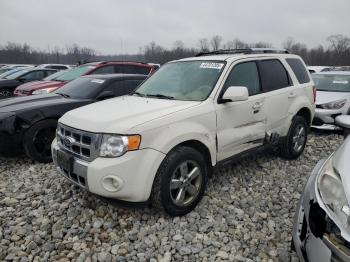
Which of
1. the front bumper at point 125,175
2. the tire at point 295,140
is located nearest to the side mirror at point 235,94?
the front bumper at point 125,175

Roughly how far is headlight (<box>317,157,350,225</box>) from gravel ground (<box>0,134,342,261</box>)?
0.95 m

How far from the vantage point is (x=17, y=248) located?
9.78 ft

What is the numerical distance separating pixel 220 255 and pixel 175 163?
0.96m

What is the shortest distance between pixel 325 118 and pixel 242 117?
3.81m

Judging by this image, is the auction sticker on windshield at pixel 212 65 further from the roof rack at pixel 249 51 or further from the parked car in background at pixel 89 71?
the parked car in background at pixel 89 71

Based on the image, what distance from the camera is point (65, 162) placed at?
3291 millimetres

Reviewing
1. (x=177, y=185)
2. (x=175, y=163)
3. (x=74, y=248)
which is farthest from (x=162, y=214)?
(x=74, y=248)

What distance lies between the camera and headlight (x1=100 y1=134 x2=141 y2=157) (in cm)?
289

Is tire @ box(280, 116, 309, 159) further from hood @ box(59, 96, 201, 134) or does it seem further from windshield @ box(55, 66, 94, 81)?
windshield @ box(55, 66, 94, 81)

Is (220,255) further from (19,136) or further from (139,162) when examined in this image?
(19,136)

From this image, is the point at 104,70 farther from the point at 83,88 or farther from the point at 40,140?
the point at 40,140

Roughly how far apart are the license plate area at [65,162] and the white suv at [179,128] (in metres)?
0.01

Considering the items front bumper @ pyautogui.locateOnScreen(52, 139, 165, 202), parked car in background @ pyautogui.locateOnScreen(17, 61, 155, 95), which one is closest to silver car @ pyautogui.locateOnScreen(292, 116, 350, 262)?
front bumper @ pyautogui.locateOnScreen(52, 139, 165, 202)

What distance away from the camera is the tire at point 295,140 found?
15.9ft
